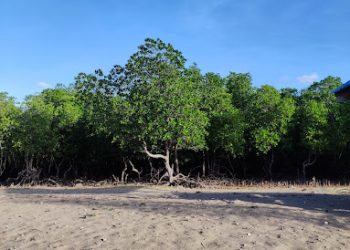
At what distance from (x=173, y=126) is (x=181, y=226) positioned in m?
9.65

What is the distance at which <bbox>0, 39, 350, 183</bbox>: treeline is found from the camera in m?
16.5

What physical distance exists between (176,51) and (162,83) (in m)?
1.43

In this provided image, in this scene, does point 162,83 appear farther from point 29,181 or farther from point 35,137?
point 29,181

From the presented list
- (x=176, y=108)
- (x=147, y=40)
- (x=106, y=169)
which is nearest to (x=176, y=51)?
(x=147, y=40)

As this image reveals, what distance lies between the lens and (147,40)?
16.4 metres

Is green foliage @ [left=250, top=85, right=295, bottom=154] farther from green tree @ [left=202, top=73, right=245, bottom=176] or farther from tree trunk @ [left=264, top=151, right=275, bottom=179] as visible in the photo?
tree trunk @ [left=264, top=151, right=275, bottom=179]

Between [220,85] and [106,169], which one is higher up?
[220,85]

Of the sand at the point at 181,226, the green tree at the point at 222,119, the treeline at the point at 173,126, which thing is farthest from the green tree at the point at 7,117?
the sand at the point at 181,226

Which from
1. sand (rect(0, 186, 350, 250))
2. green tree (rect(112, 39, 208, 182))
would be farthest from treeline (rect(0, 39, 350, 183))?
sand (rect(0, 186, 350, 250))

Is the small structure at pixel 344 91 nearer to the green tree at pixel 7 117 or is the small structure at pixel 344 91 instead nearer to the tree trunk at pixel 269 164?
the tree trunk at pixel 269 164

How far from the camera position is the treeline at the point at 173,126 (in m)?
16.5

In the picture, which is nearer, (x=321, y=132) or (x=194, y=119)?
(x=194, y=119)

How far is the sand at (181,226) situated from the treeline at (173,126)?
751 centimetres

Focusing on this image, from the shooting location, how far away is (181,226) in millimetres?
6621
